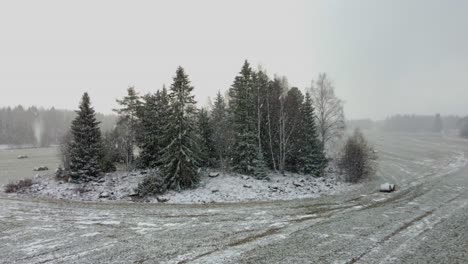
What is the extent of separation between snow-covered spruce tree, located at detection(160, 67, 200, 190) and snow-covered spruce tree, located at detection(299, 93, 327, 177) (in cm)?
1319

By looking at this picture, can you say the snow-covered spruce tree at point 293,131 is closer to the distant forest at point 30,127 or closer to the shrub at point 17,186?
the shrub at point 17,186

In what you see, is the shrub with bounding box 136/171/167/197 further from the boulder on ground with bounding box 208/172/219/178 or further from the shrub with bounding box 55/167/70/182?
→ the shrub with bounding box 55/167/70/182

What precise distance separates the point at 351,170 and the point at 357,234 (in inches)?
727

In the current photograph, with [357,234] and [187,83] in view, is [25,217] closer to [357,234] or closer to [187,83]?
[187,83]

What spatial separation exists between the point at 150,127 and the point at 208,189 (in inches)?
459

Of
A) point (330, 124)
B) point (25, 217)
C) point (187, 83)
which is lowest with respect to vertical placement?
point (25, 217)

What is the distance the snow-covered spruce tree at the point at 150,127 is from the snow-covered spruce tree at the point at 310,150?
1636 cm

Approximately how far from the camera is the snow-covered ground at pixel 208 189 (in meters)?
20.7

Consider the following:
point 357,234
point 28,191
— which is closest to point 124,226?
point 357,234

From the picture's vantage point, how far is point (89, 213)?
51.4ft

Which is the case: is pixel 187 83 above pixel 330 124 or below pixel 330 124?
above

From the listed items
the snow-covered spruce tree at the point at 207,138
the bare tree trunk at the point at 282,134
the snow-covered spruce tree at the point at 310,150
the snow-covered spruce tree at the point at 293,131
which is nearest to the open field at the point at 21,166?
the snow-covered spruce tree at the point at 207,138

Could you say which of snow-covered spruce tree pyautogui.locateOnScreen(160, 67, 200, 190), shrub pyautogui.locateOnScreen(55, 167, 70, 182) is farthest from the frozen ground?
shrub pyautogui.locateOnScreen(55, 167, 70, 182)

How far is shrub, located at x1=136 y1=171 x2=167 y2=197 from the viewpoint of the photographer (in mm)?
21172
